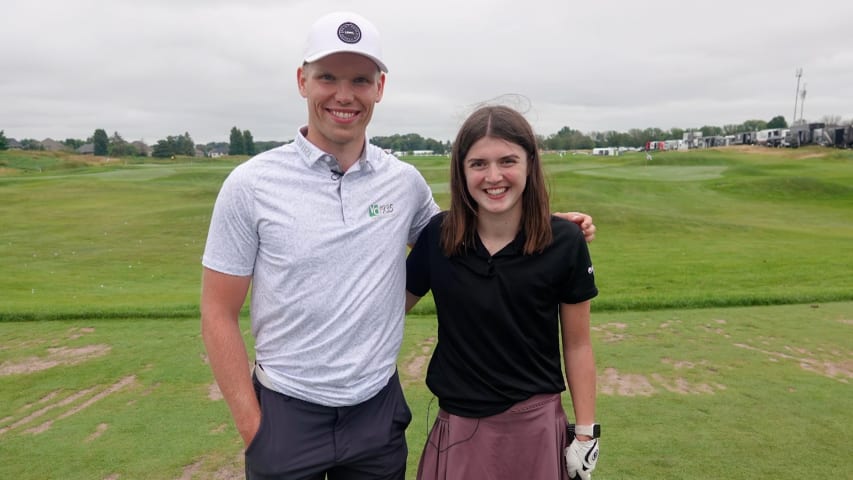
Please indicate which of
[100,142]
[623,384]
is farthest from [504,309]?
[100,142]

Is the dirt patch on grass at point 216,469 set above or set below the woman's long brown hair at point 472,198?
below

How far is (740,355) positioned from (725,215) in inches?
656

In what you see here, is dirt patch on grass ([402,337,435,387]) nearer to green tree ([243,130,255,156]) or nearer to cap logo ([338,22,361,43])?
cap logo ([338,22,361,43])

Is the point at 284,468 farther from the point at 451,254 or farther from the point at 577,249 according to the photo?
the point at 577,249

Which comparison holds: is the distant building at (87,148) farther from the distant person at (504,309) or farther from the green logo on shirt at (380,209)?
the distant person at (504,309)

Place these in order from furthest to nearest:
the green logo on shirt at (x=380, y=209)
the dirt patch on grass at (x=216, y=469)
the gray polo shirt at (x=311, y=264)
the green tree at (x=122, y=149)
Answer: the green tree at (x=122, y=149), the dirt patch on grass at (x=216, y=469), the green logo on shirt at (x=380, y=209), the gray polo shirt at (x=311, y=264)

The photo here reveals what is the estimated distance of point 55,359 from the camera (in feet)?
18.7

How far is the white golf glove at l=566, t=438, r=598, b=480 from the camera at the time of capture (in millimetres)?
2570

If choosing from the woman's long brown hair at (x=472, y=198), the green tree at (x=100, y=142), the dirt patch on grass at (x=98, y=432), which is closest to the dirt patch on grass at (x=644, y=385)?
the woman's long brown hair at (x=472, y=198)

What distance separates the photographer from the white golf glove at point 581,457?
2570 millimetres

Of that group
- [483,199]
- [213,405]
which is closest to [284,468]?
[483,199]

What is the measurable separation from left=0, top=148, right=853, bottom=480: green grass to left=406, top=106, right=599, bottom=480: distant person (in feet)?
2.02

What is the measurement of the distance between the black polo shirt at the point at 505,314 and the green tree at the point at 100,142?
9258 centimetres

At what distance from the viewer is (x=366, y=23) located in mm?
2398
